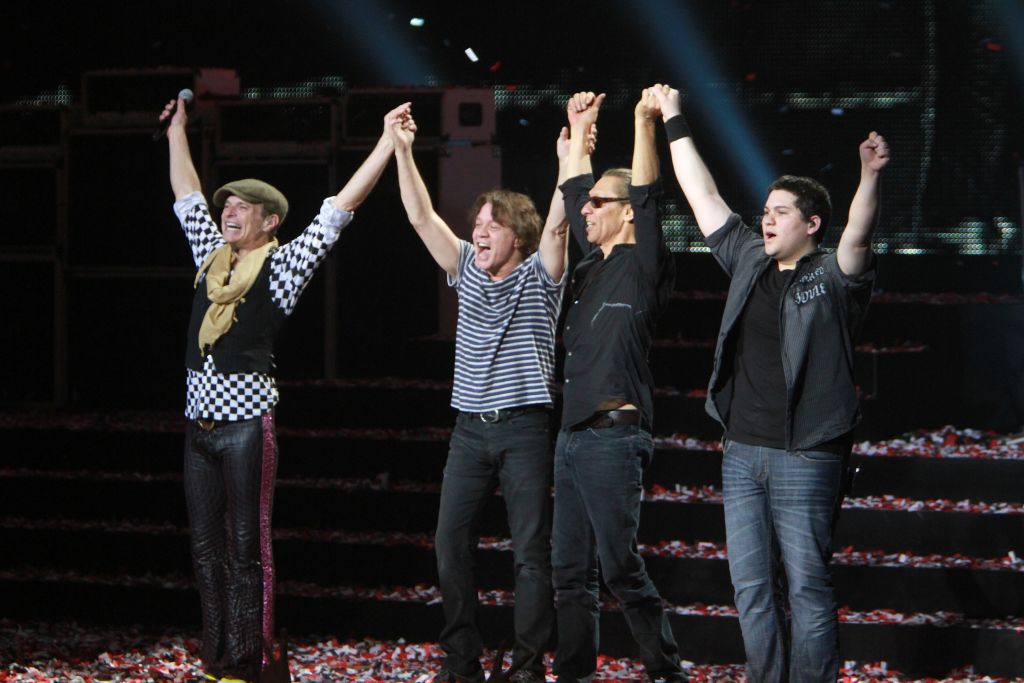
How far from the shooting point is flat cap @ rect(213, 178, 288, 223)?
3.80 metres

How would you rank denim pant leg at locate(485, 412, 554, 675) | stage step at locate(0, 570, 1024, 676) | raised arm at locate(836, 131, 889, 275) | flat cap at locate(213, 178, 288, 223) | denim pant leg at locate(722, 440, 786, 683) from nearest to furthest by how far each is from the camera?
raised arm at locate(836, 131, 889, 275), denim pant leg at locate(722, 440, 786, 683), denim pant leg at locate(485, 412, 554, 675), flat cap at locate(213, 178, 288, 223), stage step at locate(0, 570, 1024, 676)

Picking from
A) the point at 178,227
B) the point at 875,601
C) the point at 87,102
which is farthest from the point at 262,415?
the point at 87,102

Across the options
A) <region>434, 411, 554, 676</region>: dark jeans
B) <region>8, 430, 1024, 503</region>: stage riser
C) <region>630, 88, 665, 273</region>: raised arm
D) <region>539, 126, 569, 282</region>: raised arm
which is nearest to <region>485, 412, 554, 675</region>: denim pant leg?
<region>434, 411, 554, 676</region>: dark jeans

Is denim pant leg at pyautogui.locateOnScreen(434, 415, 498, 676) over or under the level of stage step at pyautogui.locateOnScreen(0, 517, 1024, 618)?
over

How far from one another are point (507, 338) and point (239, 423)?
75 cm

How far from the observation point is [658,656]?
11.3ft

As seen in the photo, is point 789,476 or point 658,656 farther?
point 658,656

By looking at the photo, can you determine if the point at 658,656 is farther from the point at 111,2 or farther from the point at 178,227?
the point at 111,2

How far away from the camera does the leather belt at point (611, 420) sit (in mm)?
3412

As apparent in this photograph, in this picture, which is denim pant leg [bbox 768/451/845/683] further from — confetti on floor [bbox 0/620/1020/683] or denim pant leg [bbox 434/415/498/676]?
confetti on floor [bbox 0/620/1020/683]

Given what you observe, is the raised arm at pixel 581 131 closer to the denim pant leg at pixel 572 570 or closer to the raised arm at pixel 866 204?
the denim pant leg at pixel 572 570

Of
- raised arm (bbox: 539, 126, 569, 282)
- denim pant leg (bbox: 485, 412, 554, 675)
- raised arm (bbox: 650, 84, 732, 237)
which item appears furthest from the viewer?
raised arm (bbox: 539, 126, 569, 282)

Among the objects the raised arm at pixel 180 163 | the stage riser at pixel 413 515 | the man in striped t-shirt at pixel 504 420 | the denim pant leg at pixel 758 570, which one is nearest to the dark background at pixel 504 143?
the stage riser at pixel 413 515

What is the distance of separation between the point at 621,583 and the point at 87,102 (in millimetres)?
4013
